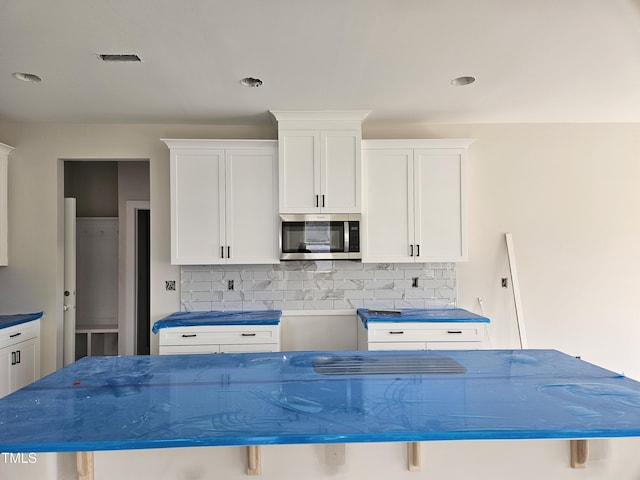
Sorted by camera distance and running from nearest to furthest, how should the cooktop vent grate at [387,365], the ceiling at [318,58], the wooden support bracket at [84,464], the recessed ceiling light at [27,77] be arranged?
the wooden support bracket at [84,464], the cooktop vent grate at [387,365], the ceiling at [318,58], the recessed ceiling light at [27,77]

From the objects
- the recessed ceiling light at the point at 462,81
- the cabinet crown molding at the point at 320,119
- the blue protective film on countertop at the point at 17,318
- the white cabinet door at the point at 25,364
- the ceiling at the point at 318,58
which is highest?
the recessed ceiling light at the point at 462,81

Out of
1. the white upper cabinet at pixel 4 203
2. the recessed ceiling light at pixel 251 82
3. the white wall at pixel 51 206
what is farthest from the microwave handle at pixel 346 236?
the white upper cabinet at pixel 4 203

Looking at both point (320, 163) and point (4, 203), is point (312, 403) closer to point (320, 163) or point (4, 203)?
point (320, 163)

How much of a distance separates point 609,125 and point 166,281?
4.43 metres

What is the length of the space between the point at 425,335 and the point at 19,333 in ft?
10.8

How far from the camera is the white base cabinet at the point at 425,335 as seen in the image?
3.20 metres

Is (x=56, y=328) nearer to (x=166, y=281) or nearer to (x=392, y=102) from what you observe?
(x=166, y=281)

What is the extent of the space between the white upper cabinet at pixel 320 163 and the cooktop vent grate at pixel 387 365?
164 cm

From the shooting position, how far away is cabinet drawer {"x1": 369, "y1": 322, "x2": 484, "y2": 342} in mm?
3205

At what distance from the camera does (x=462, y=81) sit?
2.80 metres

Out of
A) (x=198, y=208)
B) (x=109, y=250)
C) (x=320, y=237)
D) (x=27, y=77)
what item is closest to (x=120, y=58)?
(x=27, y=77)

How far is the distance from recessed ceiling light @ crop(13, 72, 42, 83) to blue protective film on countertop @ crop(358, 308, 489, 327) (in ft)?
9.55

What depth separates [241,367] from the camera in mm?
1818

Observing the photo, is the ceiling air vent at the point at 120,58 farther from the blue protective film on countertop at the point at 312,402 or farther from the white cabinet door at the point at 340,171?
the blue protective film on countertop at the point at 312,402
